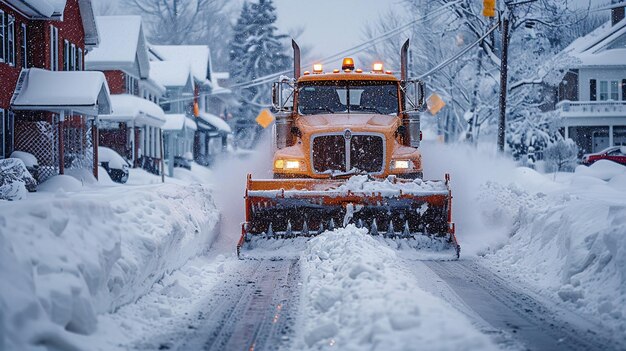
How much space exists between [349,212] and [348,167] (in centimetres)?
111

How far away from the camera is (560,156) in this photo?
33938 millimetres

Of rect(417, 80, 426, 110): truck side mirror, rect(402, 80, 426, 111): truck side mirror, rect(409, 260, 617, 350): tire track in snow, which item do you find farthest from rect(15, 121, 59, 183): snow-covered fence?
rect(409, 260, 617, 350): tire track in snow

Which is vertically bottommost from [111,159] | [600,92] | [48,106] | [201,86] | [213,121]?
[111,159]

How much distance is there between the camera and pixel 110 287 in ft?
19.5

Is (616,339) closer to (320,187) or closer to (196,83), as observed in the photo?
(320,187)

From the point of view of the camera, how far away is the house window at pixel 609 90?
1650 inches

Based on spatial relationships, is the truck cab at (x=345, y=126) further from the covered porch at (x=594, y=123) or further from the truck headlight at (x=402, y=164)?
the covered porch at (x=594, y=123)

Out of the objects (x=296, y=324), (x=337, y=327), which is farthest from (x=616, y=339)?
(x=296, y=324)

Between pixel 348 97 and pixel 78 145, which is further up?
pixel 348 97

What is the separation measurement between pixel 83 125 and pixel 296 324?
22.1 metres

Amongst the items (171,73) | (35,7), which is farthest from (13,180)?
(171,73)

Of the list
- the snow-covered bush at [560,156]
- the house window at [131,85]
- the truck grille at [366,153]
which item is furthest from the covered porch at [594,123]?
the truck grille at [366,153]

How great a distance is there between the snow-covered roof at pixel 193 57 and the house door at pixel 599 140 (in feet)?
90.8

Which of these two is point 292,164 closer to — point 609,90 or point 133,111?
point 133,111
